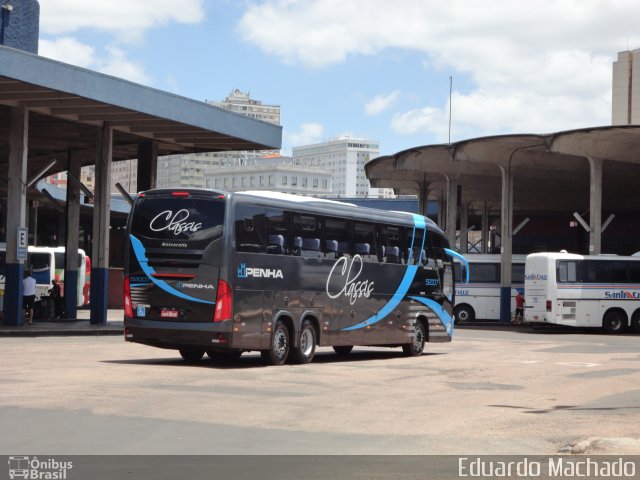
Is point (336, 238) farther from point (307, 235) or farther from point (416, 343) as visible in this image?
point (416, 343)

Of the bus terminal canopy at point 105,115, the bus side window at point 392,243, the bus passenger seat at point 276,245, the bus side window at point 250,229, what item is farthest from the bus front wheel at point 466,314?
the bus side window at point 250,229

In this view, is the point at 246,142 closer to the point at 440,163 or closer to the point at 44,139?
the point at 44,139

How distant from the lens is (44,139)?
39438 mm

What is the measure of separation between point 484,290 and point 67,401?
37.4m

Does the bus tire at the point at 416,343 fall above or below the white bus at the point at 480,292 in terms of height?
below

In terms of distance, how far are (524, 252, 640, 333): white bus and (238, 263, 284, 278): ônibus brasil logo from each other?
75.6ft

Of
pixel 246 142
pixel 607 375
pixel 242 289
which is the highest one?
pixel 246 142

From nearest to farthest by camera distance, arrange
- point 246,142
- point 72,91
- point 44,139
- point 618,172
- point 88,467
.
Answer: point 88,467
point 72,91
point 246,142
point 44,139
point 618,172

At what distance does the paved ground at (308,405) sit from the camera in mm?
10680

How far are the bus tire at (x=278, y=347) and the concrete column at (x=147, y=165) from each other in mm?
16216

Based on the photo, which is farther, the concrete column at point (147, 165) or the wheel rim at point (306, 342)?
the concrete column at point (147, 165)

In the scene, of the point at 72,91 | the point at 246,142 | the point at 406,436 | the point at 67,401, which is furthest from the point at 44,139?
the point at 406,436

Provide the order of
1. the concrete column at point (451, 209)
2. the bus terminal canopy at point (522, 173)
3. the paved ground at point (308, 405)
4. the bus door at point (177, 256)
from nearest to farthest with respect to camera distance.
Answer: the paved ground at point (308, 405)
the bus door at point (177, 256)
the bus terminal canopy at point (522, 173)
the concrete column at point (451, 209)

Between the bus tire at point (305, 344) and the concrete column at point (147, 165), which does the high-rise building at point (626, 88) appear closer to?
the concrete column at point (147, 165)
